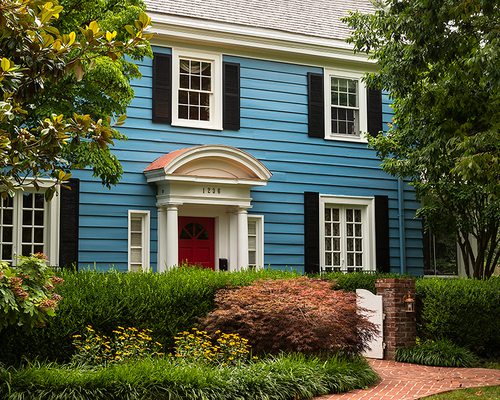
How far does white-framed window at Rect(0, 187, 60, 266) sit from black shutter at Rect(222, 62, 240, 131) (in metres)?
3.94

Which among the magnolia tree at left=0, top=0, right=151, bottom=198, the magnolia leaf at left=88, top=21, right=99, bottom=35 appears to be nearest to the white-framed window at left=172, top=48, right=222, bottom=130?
the magnolia tree at left=0, top=0, right=151, bottom=198

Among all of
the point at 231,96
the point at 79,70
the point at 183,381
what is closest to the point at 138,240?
the point at 231,96

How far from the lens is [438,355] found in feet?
41.3

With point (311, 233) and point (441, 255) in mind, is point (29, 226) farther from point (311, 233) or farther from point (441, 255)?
point (441, 255)

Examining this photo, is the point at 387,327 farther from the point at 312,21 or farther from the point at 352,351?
the point at 312,21

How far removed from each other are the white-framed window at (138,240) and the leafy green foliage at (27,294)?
261 inches

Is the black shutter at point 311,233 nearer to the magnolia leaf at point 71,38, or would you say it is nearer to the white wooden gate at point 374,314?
the white wooden gate at point 374,314

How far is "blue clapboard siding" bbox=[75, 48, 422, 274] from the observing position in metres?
15.7

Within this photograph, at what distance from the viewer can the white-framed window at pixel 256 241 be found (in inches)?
672

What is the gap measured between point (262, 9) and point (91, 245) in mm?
6982

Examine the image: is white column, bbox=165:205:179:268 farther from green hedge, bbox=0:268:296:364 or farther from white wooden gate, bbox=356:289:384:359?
white wooden gate, bbox=356:289:384:359

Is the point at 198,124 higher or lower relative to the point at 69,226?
higher

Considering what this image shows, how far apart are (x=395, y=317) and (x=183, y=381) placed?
4.88 metres

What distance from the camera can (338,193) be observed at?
18.2 m
